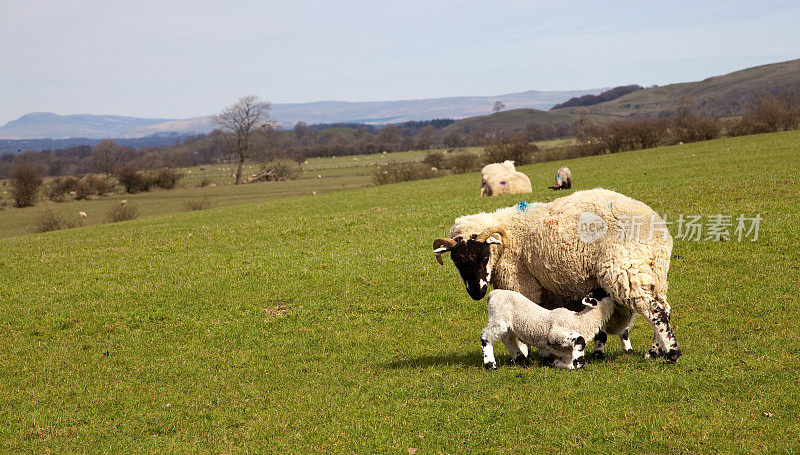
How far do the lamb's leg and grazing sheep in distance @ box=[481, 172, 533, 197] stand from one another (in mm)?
24351

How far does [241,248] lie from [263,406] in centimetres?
1423

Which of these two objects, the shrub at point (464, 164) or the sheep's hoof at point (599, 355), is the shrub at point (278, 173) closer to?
the shrub at point (464, 164)

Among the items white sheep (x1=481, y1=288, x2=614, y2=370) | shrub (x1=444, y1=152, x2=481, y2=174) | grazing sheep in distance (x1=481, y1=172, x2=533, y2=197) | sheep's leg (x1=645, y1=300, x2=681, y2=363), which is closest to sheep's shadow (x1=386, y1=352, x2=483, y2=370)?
white sheep (x1=481, y1=288, x2=614, y2=370)

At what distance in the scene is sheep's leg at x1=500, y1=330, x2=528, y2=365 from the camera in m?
9.53

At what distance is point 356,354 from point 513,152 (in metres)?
55.1

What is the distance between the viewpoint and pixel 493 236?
9969 mm

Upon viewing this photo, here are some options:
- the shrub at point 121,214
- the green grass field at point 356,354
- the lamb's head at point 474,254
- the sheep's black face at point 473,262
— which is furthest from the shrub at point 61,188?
the sheep's black face at point 473,262

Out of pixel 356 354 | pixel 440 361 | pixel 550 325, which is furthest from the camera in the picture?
pixel 356 354

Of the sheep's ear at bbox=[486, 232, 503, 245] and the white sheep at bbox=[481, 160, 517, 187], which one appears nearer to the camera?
the sheep's ear at bbox=[486, 232, 503, 245]

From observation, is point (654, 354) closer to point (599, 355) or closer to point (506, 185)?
point (599, 355)

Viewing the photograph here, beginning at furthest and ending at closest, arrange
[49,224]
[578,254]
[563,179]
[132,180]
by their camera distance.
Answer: [132,180]
[49,224]
[563,179]
[578,254]

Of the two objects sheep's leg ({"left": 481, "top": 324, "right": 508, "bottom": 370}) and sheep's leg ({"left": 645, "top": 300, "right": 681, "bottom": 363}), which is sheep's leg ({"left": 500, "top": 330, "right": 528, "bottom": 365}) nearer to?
sheep's leg ({"left": 481, "top": 324, "right": 508, "bottom": 370})

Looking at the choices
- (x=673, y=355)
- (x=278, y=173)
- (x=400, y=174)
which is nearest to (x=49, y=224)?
(x=400, y=174)

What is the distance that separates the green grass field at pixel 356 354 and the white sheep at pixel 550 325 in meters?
0.30
